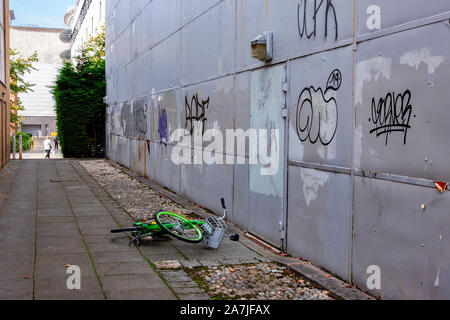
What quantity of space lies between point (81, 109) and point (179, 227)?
19406 millimetres

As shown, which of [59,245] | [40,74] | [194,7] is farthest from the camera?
[40,74]

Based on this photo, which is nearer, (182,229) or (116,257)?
(116,257)

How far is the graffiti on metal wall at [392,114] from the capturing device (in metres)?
3.96

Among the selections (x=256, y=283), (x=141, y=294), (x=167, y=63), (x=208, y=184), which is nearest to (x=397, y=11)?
(x=256, y=283)

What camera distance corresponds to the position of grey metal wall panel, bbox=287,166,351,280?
4.88m

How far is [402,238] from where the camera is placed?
4.02 meters

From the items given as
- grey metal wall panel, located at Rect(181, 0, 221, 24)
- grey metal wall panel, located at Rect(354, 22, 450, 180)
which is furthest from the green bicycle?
grey metal wall panel, located at Rect(181, 0, 221, 24)

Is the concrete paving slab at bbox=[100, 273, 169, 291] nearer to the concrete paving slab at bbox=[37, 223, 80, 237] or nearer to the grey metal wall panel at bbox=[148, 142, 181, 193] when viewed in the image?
the concrete paving slab at bbox=[37, 223, 80, 237]

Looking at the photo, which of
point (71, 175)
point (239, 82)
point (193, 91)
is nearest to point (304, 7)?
point (239, 82)

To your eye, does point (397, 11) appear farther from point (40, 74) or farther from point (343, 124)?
point (40, 74)

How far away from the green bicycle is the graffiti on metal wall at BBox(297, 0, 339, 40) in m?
2.36

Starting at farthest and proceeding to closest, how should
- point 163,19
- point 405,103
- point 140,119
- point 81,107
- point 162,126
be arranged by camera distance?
point 81,107 → point 140,119 → point 162,126 → point 163,19 → point 405,103

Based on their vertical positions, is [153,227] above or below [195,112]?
below

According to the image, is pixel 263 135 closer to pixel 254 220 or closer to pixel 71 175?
pixel 254 220
